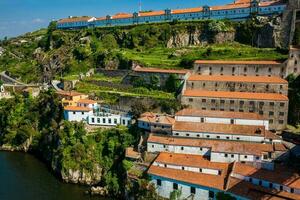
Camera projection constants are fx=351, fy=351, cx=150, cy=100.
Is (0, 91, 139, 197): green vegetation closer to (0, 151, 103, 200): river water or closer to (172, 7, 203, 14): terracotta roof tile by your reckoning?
(0, 151, 103, 200): river water

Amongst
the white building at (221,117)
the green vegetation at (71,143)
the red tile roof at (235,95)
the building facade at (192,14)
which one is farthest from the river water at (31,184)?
the building facade at (192,14)

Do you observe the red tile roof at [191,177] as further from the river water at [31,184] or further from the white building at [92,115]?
the white building at [92,115]

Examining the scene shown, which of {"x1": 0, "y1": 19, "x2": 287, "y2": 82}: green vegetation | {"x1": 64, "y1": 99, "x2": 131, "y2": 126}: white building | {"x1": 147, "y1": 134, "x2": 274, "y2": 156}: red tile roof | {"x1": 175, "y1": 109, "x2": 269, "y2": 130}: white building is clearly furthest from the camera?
{"x1": 0, "y1": 19, "x2": 287, "y2": 82}: green vegetation

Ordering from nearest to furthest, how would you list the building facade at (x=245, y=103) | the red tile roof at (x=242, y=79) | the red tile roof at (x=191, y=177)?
the red tile roof at (x=191, y=177)
the building facade at (x=245, y=103)
the red tile roof at (x=242, y=79)

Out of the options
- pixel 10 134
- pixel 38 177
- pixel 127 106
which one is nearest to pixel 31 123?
pixel 10 134

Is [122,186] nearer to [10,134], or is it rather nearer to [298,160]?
[298,160]

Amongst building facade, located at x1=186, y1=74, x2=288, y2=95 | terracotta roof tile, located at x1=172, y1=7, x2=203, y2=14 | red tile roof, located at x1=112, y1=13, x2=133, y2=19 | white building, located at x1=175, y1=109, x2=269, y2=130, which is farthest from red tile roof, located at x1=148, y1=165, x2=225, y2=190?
red tile roof, located at x1=112, y1=13, x2=133, y2=19

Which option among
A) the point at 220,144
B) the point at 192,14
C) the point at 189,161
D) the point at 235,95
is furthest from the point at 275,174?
the point at 192,14
